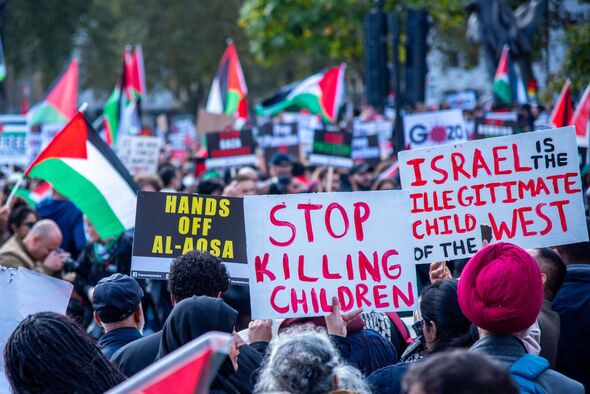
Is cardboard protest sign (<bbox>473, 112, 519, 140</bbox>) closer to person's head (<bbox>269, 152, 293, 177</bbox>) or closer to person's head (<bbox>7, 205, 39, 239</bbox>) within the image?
person's head (<bbox>269, 152, 293, 177</bbox>)

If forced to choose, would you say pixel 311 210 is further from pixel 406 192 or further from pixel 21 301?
pixel 21 301

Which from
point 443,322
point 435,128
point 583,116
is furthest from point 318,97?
point 443,322

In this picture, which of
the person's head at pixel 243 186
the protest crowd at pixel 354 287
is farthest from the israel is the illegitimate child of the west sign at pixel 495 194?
the person's head at pixel 243 186

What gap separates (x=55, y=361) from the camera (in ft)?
10.7

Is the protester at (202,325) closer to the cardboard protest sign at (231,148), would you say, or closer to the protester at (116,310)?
the protester at (116,310)

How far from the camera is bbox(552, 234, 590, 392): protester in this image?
5199 mm

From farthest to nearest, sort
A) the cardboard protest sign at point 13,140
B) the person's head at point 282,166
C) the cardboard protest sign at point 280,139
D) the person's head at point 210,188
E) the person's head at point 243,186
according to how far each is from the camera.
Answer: the cardboard protest sign at point 280,139
the cardboard protest sign at point 13,140
the person's head at point 282,166
the person's head at point 210,188
the person's head at point 243,186

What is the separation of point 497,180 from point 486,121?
A: 7.74 meters

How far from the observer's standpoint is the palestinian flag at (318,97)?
1756 cm

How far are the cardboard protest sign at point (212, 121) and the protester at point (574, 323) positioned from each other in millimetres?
11639

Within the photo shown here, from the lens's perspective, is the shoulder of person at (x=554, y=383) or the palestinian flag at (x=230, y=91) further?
the palestinian flag at (x=230, y=91)

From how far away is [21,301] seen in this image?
15.4 feet

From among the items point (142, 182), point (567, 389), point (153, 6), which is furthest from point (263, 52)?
point (567, 389)

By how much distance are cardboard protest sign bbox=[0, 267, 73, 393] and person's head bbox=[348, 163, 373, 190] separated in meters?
8.54
